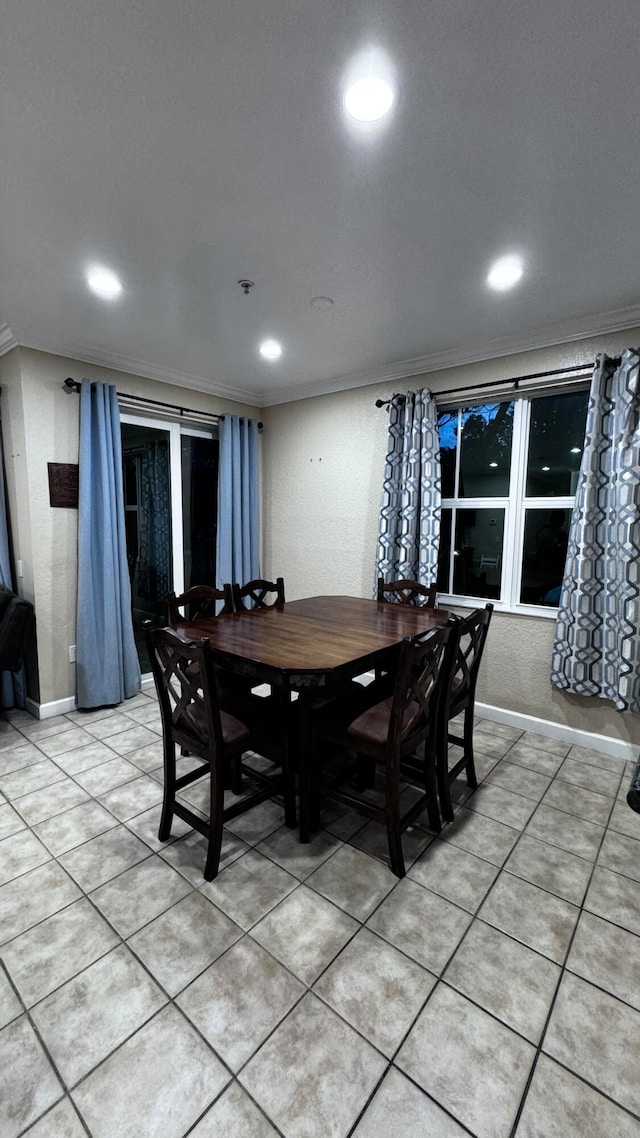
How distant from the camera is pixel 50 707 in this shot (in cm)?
321

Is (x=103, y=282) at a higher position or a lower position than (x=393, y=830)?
higher

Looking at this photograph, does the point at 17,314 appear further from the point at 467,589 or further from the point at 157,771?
the point at 467,589

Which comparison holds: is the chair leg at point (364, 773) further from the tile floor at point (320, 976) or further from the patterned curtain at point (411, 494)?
the patterned curtain at point (411, 494)

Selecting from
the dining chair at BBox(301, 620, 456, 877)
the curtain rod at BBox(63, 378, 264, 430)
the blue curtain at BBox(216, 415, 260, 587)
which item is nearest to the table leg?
the dining chair at BBox(301, 620, 456, 877)

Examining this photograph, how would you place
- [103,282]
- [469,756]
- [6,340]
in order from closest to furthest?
[103,282] → [469,756] → [6,340]

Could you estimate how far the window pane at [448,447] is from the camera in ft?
11.2


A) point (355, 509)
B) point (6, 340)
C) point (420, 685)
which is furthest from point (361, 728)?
point (6, 340)

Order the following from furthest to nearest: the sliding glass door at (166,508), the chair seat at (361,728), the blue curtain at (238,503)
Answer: the blue curtain at (238,503)
the sliding glass door at (166,508)
the chair seat at (361,728)

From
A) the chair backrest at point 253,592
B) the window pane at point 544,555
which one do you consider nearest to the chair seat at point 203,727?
the chair backrest at point 253,592

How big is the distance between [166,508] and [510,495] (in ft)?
8.94

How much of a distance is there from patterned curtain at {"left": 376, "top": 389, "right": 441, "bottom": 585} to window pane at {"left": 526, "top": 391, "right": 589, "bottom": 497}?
632mm

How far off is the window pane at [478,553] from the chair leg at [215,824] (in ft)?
7.57

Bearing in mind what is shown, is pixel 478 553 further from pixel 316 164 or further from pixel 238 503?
pixel 316 164

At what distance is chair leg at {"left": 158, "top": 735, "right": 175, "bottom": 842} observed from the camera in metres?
1.96
